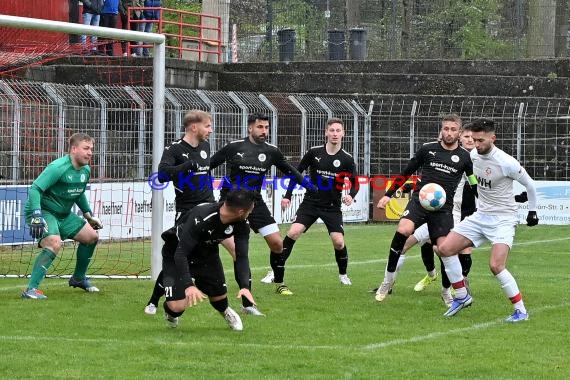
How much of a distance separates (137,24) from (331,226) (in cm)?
1547

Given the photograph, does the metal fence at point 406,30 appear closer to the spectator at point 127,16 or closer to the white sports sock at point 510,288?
the spectator at point 127,16

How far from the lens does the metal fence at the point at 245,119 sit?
20.0m

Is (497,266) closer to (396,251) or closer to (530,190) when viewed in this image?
(530,190)

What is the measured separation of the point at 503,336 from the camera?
10305mm

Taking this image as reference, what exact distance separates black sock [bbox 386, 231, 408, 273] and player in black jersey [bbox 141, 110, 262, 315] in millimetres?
1781

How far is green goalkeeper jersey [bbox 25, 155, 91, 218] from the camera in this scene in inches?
501

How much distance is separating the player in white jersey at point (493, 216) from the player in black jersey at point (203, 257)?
2380mm

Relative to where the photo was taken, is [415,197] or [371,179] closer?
[415,197]

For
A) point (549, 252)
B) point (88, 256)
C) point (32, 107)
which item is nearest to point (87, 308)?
point (88, 256)

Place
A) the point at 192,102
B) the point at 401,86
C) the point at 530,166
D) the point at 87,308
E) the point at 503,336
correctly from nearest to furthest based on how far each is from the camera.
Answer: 1. the point at 503,336
2. the point at 87,308
3. the point at 192,102
4. the point at 530,166
5. the point at 401,86

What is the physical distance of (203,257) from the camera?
401 inches

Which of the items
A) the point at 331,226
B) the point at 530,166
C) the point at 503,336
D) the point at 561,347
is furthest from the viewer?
the point at 530,166

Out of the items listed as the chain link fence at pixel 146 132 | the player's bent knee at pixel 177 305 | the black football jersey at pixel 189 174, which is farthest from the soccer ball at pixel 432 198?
the chain link fence at pixel 146 132

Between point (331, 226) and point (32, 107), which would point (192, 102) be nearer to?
point (32, 107)
